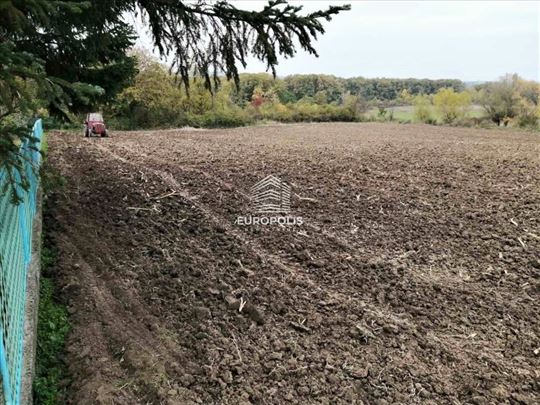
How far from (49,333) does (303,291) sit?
A: 6.51 ft

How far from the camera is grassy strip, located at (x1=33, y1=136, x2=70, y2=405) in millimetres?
2533

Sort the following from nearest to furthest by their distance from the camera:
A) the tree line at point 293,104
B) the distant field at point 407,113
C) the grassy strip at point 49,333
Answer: the grassy strip at point 49,333 < the tree line at point 293,104 < the distant field at point 407,113

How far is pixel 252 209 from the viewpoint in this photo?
17.9ft

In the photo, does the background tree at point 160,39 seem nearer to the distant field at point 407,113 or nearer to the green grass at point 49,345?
the green grass at point 49,345

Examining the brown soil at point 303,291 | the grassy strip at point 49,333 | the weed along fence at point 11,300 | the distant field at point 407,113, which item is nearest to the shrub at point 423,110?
the distant field at point 407,113

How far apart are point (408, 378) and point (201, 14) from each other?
4531 mm

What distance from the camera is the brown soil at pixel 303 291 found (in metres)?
2.89

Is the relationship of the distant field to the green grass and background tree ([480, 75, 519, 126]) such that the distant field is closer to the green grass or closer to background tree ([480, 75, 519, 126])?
background tree ([480, 75, 519, 126])

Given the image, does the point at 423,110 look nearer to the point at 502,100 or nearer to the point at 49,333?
the point at 502,100

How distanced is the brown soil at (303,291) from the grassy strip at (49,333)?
0.08 meters

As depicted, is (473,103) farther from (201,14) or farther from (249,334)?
(249,334)

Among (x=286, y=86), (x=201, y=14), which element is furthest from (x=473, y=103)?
(x=201, y=14)

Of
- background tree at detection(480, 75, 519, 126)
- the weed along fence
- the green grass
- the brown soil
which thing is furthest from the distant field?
the weed along fence

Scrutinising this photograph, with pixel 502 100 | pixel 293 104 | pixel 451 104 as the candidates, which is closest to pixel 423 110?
pixel 451 104
